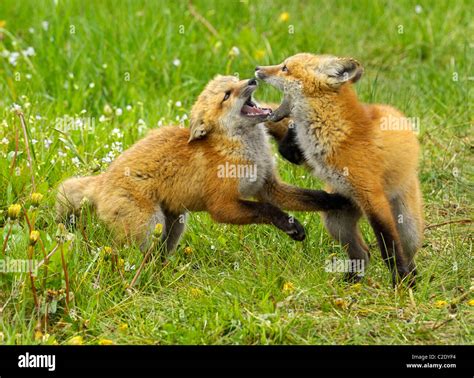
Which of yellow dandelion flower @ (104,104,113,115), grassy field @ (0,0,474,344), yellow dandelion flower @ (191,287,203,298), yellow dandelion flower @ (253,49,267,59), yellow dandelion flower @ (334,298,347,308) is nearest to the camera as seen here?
grassy field @ (0,0,474,344)

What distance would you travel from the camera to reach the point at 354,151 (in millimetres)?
6551

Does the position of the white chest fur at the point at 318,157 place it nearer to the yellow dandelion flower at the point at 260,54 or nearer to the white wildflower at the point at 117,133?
the white wildflower at the point at 117,133

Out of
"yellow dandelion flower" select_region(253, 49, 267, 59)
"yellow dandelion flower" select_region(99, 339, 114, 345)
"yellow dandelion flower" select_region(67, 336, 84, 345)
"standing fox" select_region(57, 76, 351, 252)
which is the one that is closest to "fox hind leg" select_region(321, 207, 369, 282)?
"standing fox" select_region(57, 76, 351, 252)

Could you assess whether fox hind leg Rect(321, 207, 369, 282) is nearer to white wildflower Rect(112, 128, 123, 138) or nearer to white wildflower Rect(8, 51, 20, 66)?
white wildflower Rect(112, 128, 123, 138)

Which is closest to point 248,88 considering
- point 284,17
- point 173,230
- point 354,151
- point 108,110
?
point 354,151

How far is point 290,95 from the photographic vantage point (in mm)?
6840

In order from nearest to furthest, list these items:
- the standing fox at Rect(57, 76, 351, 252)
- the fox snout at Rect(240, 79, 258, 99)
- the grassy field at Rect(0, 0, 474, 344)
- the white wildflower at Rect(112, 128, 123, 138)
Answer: the grassy field at Rect(0, 0, 474, 344)
the standing fox at Rect(57, 76, 351, 252)
the fox snout at Rect(240, 79, 258, 99)
the white wildflower at Rect(112, 128, 123, 138)

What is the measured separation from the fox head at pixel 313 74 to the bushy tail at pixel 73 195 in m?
1.61

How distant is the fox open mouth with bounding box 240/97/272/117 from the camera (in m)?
7.04

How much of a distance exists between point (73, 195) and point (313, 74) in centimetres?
211

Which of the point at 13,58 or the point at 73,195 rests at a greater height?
the point at 13,58

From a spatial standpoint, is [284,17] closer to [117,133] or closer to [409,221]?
[117,133]

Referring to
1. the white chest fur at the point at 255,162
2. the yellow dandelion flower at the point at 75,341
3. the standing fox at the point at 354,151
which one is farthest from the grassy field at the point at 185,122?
the white chest fur at the point at 255,162

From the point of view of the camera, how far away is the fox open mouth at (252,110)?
704 centimetres
